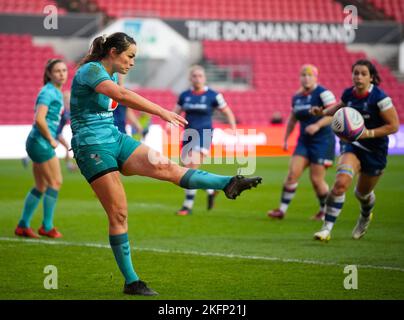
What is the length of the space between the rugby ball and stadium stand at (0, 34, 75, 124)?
21.3 metres

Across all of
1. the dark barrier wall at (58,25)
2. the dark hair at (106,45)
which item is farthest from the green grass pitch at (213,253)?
the dark barrier wall at (58,25)

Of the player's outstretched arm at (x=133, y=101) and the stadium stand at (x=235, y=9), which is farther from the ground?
the stadium stand at (x=235, y=9)

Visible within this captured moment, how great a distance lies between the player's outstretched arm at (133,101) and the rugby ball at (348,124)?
3.46 m

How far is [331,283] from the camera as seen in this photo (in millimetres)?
8086

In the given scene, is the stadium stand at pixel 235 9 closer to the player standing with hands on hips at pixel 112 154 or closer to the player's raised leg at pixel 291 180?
the player's raised leg at pixel 291 180

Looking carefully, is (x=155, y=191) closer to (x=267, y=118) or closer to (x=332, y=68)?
A: (x=267, y=118)

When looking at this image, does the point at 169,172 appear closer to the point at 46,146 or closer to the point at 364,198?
the point at 46,146

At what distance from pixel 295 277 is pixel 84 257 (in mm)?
2514

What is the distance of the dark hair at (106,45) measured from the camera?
24.5ft

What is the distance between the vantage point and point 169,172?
7.49 m

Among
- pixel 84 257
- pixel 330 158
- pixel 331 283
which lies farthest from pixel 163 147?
pixel 331 283

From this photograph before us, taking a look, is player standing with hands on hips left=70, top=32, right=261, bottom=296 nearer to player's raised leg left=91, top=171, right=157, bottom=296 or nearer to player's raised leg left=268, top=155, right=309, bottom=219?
player's raised leg left=91, top=171, right=157, bottom=296
